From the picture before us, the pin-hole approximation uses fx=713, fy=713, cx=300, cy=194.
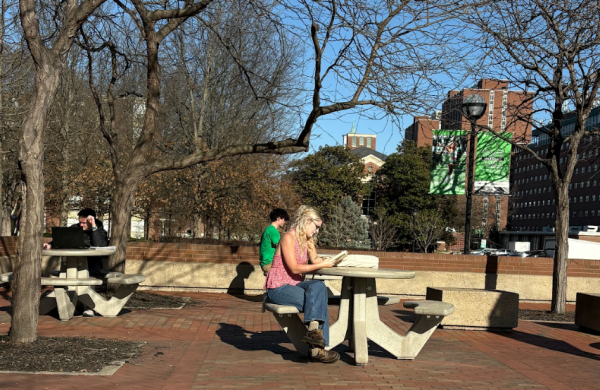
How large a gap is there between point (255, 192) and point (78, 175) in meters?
8.61

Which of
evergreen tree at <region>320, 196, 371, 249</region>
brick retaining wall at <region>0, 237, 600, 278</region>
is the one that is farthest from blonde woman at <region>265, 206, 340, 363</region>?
evergreen tree at <region>320, 196, 371, 249</region>

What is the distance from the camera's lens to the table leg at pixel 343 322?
23.1 feet

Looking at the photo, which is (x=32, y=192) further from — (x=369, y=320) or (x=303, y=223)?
(x=369, y=320)

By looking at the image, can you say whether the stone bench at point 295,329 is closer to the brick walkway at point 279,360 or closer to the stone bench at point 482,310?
the brick walkway at point 279,360

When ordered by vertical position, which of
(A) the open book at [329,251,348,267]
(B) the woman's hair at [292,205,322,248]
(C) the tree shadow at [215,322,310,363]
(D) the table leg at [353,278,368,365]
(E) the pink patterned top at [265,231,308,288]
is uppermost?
(B) the woman's hair at [292,205,322,248]

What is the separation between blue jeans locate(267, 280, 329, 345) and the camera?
6.62 m

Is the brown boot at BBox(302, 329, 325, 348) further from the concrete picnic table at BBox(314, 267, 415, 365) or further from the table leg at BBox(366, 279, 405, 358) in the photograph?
the table leg at BBox(366, 279, 405, 358)

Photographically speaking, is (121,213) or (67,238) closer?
(67,238)

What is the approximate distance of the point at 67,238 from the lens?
920 centimetres

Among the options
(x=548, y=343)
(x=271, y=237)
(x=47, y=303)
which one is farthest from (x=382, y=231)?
(x=47, y=303)

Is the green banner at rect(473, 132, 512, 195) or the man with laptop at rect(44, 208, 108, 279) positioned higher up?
the green banner at rect(473, 132, 512, 195)

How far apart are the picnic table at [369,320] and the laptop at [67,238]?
3.86m

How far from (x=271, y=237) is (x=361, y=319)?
4558 mm

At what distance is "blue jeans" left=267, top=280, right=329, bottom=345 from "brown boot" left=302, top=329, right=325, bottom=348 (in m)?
0.12
